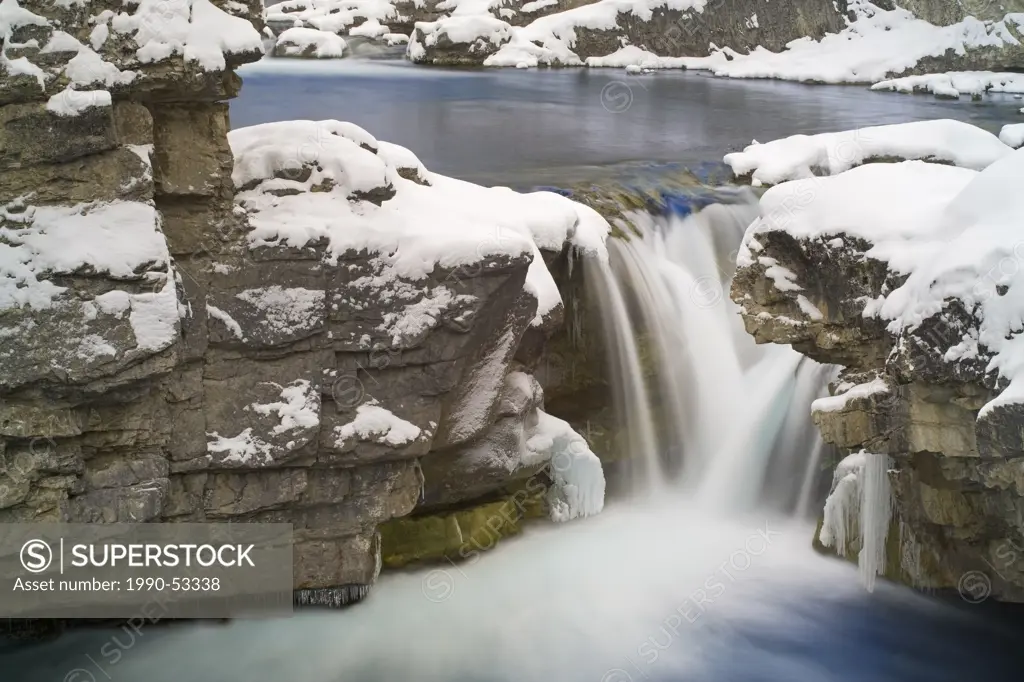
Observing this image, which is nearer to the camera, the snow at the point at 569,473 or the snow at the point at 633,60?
the snow at the point at 569,473

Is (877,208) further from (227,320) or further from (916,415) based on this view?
(227,320)

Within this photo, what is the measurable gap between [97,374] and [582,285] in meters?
4.78

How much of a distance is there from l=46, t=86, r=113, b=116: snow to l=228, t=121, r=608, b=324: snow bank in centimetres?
103

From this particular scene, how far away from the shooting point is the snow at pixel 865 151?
12.0 m

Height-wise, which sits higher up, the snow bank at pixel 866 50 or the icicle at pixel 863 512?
the snow bank at pixel 866 50

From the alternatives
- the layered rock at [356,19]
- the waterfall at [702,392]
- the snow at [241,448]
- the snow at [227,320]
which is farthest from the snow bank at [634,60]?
the snow at [241,448]

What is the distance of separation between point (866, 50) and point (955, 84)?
13.2 feet

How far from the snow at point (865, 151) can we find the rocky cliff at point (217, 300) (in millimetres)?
6313

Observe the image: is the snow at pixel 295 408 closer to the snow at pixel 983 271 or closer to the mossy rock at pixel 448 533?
the mossy rock at pixel 448 533

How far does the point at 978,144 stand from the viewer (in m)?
12.2

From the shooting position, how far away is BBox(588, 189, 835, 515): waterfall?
28.9ft

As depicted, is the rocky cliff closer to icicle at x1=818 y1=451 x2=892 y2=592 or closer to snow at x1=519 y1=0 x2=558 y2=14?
→ icicle at x1=818 y1=451 x2=892 y2=592

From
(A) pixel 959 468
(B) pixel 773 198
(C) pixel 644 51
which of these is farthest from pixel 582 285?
(C) pixel 644 51

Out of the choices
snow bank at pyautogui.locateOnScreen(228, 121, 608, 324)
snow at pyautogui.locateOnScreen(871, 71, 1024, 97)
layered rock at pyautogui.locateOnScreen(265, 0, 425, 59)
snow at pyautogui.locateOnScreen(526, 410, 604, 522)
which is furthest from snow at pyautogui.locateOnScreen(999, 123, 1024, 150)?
layered rock at pyautogui.locateOnScreen(265, 0, 425, 59)
